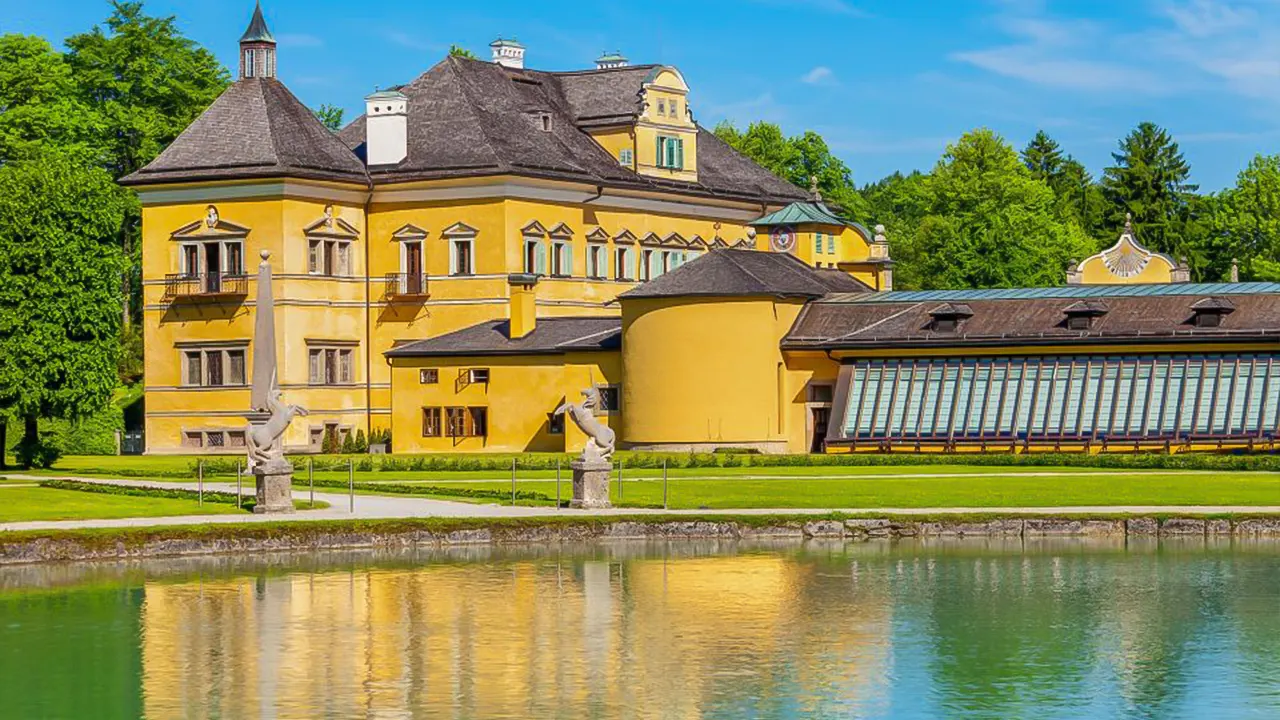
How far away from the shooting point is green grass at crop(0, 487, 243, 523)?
4766 cm

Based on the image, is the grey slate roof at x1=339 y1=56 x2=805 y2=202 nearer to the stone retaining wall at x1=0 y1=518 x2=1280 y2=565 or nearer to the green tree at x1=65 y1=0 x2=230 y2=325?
the green tree at x1=65 y1=0 x2=230 y2=325

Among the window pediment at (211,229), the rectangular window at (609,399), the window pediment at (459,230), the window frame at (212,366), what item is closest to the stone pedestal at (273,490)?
the rectangular window at (609,399)

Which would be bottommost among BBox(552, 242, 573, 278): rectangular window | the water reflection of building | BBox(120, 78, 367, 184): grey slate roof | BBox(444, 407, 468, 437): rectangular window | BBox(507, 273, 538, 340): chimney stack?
the water reflection of building

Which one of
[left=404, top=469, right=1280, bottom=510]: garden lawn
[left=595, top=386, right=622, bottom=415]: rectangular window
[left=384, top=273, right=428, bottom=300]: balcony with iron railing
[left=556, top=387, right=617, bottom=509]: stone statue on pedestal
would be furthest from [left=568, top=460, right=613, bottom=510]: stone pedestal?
[left=384, top=273, right=428, bottom=300]: balcony with iron railing

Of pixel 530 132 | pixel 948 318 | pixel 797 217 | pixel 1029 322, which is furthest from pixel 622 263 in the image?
pixel 1029 322

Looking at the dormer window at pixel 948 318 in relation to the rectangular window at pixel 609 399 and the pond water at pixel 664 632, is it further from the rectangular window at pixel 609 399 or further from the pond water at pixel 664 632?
the pond water at pixel 664 632

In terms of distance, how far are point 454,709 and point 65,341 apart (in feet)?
140

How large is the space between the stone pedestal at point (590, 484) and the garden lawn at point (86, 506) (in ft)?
22.0

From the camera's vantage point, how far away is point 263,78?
87562 mm

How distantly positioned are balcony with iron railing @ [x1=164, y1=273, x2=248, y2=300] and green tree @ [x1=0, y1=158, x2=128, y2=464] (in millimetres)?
13885

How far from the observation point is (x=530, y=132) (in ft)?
295

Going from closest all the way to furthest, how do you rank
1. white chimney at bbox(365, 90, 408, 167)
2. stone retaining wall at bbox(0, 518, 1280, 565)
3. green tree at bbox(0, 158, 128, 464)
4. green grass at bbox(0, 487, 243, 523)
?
stone retaining wall at bbox(0, 518, 1280, 565), green grass at bbox(0, 487, 243, 523), green tree at bbox(0, 158, 128, 464), white chimney at bbox(365, 90, 408, 167)

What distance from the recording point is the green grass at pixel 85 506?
47.7 meters

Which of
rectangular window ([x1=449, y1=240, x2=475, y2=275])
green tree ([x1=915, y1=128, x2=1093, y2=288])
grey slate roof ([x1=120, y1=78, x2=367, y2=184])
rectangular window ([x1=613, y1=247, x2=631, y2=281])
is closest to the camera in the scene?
grey slate roof ([x1=120, y1=78, x2=367, y2=184])
